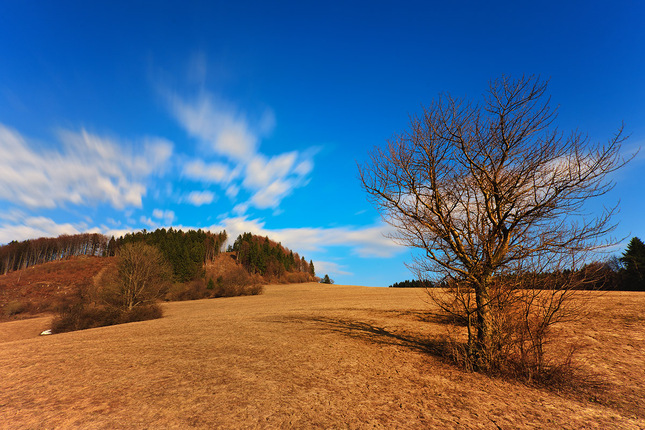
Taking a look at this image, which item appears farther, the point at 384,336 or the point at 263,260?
the point at 263,260

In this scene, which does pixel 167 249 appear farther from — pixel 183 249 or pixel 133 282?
pixel 133 282

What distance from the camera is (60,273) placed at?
2837 inches

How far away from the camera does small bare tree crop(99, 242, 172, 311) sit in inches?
1048

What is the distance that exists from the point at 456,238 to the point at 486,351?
3.28 meters

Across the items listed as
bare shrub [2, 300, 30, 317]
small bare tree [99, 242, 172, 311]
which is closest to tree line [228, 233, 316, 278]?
bare shrub [2, 300, 30, 317]

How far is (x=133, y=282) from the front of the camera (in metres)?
27.1

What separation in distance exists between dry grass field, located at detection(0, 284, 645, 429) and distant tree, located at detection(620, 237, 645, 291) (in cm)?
2999

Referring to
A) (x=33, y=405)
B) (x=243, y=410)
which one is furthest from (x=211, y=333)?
(x=243, y=410)

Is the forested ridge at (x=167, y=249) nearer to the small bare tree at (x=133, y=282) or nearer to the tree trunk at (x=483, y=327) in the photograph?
the small bare tree at (x=133, y=282)

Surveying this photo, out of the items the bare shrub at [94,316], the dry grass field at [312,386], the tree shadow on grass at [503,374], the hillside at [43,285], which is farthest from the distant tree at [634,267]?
the hillside at [43,285]

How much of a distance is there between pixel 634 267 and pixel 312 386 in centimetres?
4573

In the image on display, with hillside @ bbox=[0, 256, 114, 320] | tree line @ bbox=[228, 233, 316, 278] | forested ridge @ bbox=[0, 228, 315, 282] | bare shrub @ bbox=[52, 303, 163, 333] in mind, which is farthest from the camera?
tree line @ bbox=[228, 233, 316, 278]

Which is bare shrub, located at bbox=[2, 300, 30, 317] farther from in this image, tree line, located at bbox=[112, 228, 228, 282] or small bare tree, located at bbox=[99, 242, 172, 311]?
small bare tree, located at bbox=[99, 242, 172, 311]

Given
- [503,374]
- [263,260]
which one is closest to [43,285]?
[263,260]
